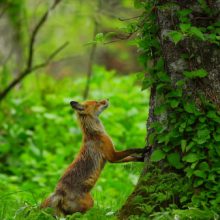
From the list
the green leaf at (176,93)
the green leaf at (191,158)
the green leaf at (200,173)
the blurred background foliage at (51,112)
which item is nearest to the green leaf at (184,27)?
the green leaf at (176,93)

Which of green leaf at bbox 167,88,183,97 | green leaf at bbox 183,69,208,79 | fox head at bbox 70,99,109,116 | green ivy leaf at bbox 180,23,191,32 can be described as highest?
green ivy leaf at bbox 180,23,191,32

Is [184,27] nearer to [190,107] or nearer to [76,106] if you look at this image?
[190,107]

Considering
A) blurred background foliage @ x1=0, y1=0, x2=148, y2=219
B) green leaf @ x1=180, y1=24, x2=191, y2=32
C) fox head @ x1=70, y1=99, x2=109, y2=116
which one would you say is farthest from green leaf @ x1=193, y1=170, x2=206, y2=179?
blurred background foliage @ x1=0, y1=0, x2=148, y2=219

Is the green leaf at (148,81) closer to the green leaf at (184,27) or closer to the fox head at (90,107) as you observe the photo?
the green leaf at (184,27)

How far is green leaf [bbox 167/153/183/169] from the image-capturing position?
5582 millimetres

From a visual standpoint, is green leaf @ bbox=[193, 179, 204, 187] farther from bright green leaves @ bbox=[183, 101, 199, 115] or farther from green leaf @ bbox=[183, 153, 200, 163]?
bright green leaves @ bbox=[183, 101, 199, 115]

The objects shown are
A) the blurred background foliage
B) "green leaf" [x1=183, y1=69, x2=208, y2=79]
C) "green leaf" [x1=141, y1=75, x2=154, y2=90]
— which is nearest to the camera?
"green leaf" [x1=183, y1=69, x2=208, y2=79]

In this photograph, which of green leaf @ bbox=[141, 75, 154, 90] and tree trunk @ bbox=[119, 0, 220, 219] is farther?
green leaf @ bbox=[141, 75, 154, 90]

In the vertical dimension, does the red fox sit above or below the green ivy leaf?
below

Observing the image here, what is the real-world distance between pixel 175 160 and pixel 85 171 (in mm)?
1235

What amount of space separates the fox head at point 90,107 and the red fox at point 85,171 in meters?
0.28

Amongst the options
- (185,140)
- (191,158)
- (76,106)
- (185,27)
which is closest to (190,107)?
(185,140)

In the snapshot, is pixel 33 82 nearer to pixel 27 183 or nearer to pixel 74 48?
pixel 74 48

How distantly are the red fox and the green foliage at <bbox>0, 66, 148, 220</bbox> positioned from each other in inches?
115
